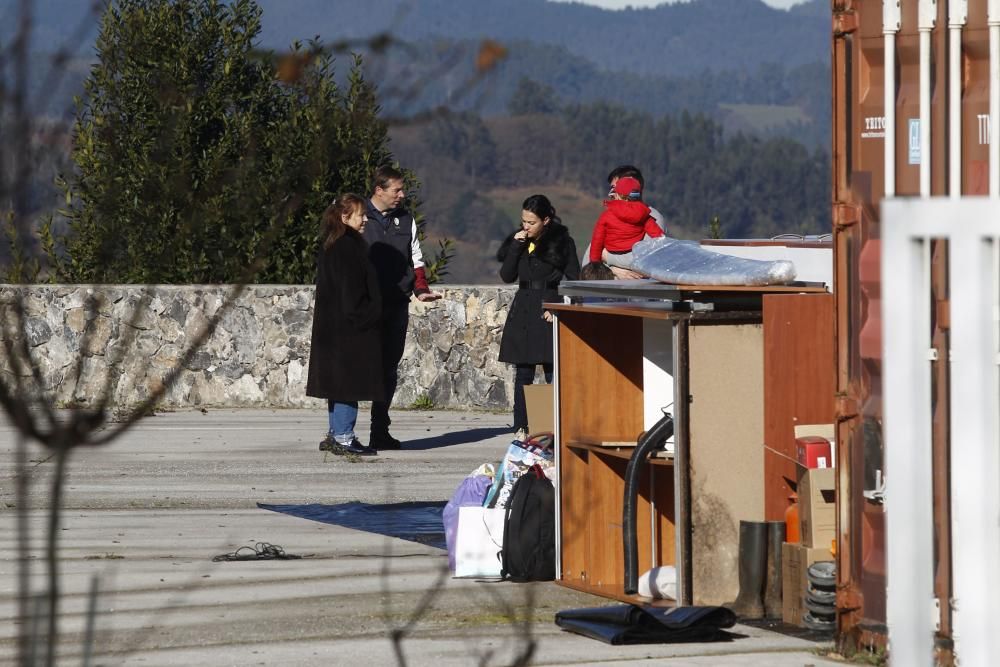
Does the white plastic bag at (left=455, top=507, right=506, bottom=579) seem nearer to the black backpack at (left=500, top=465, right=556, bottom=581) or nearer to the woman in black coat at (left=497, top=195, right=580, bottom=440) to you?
the black backpack at (left=500, top=465, right=556, bottom=581)

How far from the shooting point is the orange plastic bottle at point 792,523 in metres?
6.52

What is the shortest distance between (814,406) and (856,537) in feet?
2.94

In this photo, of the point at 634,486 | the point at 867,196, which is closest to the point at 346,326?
the point at 634,486

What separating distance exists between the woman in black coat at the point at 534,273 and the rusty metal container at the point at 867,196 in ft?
19.2

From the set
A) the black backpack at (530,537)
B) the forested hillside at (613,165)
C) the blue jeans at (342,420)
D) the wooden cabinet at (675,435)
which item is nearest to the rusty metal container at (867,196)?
the wooden cabinet at (675,435)

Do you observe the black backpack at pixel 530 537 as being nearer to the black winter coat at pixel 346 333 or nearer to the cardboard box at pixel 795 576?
the cardboard box at pixel 795 576

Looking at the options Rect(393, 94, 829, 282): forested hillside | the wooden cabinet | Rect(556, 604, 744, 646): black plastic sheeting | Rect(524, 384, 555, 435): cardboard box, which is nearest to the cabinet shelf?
the wooden cabinet

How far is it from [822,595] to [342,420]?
6212 millimetres

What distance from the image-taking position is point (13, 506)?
10172 millimetres

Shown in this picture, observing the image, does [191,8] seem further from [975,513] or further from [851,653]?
[975,513]

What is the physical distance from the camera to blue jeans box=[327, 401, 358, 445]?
1192 cm

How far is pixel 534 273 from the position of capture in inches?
466

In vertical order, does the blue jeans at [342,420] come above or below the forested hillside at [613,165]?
below

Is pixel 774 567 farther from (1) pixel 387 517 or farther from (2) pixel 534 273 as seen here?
(2) pixel 534 273
